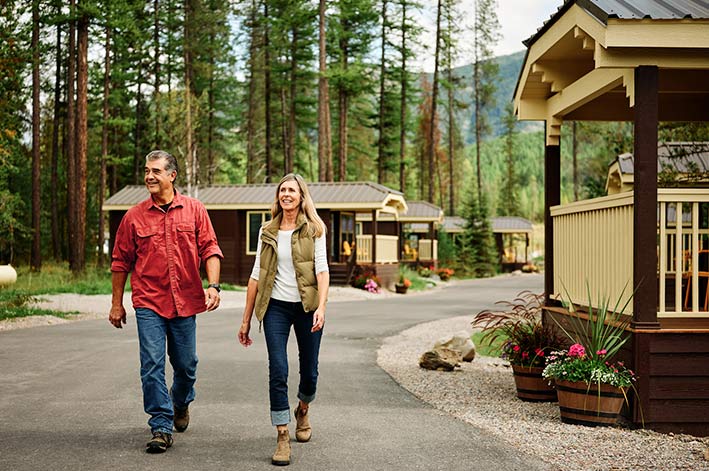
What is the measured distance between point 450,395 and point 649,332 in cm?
235

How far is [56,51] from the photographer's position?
133 feet

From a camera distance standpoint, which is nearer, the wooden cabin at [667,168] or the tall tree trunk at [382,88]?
the wooden cabin at [667,168]

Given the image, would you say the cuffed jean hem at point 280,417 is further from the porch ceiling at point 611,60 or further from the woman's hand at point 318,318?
the porch ceiling at point 611,60

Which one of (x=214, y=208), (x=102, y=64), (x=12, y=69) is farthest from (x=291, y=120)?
(x=12, y=69)

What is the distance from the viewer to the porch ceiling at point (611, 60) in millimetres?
7004

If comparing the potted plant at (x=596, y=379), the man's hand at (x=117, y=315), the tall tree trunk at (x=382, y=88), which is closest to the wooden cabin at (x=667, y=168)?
the potted plant at (x=596, y=379)

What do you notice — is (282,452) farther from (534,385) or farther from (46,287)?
(46,287)

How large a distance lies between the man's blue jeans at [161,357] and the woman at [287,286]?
508 millimetres

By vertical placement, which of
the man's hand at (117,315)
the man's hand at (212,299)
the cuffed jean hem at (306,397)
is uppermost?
the man's hand at (212,299)

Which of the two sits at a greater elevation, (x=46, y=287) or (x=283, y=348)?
(x=283, y=348)

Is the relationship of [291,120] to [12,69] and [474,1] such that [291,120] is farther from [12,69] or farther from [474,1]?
[12,69]

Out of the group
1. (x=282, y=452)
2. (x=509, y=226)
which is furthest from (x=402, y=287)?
(x=509, y=226)

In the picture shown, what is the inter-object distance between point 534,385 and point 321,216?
2208 cm

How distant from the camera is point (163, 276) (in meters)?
6.11
